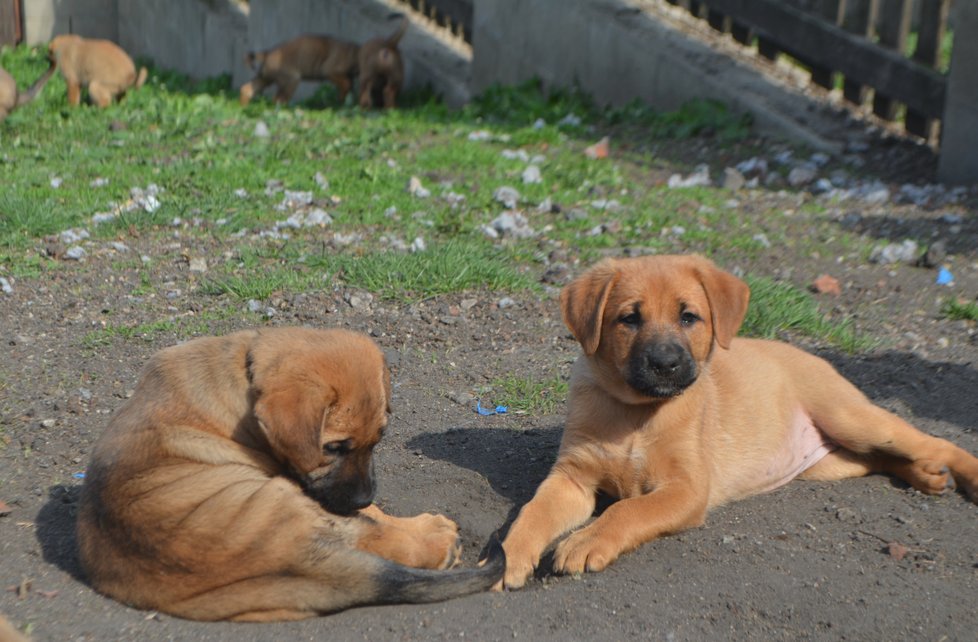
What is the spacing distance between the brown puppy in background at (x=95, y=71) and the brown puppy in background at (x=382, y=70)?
105 inches

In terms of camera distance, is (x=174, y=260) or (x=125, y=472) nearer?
(x=125, y=472)

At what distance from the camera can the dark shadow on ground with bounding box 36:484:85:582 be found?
4.08 m

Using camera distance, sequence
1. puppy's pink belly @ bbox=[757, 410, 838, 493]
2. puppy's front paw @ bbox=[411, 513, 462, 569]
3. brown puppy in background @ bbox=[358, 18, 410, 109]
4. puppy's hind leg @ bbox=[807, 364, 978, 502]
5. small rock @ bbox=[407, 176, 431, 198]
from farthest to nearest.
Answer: brown puppy in background @ bbox=[358, 18, 410, 109], small rock @ bbox=[407, 176, 431, 198], puppy's pink belly @ bbox=[757, 410, 838, 493], puppy's hind leg @ bbox=[807, 364, 978, 502], puppy's front paw @ bbox=[411, 513, 462, 569]

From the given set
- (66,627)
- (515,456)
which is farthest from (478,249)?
(66,627)

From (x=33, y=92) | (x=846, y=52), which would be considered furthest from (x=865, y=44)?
(x=33, y=92)

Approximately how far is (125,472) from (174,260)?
367 cm

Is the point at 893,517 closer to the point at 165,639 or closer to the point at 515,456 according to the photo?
the point at 515,456

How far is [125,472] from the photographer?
149 inches

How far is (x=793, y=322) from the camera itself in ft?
21.2

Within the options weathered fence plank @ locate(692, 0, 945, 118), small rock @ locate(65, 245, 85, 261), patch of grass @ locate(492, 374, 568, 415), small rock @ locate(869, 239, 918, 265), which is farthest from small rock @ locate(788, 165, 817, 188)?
small rock @ locate(65, 245, 85, 261)

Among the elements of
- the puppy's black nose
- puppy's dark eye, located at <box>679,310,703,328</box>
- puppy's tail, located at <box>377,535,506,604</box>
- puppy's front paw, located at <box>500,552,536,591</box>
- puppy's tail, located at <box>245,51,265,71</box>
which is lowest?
puppy's tail, located at <box>245,51,265,71</box>

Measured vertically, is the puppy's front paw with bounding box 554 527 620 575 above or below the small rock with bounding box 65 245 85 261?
above

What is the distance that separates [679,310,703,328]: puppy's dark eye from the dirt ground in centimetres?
78

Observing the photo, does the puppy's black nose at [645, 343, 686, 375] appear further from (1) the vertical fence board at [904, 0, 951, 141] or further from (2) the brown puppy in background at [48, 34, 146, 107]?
(2) the brown puppy in background at [48, 34, 146, 107]
